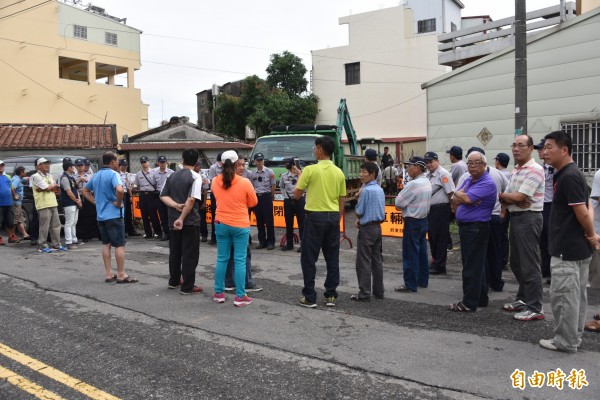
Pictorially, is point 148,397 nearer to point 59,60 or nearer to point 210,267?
point 210,267

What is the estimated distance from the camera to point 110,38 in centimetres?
3350

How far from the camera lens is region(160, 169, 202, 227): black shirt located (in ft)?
22.6

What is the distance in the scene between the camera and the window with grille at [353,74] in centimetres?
3541

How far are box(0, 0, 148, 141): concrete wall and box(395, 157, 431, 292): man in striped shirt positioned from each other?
27.2 meters

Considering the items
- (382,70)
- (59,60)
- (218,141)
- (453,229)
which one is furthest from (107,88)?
(453,229)

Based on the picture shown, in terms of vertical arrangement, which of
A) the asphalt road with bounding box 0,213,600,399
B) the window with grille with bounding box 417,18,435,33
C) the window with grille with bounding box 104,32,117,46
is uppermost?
the window with grille with bounding box 417,18,435,33

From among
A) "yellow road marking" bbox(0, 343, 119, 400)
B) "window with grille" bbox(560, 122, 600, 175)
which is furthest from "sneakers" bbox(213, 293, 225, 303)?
"window with grille" bbox(560, 122, 600, 175)

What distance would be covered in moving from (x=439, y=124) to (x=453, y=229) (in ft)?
12.3

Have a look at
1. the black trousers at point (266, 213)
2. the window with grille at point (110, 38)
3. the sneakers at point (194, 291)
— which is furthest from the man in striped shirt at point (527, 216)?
the window with grille at point (110, 38)

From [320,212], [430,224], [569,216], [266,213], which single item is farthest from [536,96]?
[569,216]

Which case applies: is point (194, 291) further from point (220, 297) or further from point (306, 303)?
point (306, 303)

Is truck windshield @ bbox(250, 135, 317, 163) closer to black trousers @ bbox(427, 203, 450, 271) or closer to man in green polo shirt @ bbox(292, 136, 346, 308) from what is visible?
black trousers @ bbox(427, 203, 450, 271)

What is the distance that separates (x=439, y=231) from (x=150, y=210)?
731cm

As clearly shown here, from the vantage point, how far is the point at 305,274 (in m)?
6.21
